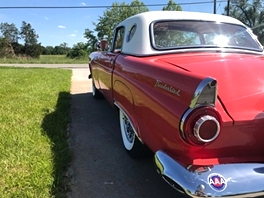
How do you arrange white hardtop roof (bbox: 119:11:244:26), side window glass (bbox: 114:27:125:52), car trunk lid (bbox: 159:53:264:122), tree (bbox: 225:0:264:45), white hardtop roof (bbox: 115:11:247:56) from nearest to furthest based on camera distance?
car trunk lid (bbox: 159:53:264:122), white hardtop roof (bbox: 115:11:247:56), white hardtop roof (bbox: 119:11:244:26), side window glass (bbox: 114:27:125:52), tree (bbox: 225:0:264:45)

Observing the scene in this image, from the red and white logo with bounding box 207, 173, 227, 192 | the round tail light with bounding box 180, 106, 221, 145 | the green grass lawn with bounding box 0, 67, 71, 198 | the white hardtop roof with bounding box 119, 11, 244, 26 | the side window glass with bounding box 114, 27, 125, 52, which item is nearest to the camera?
the red and white logo with bounding box 207, 173, 227, 192

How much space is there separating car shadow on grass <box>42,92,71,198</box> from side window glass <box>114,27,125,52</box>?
142 centimetres

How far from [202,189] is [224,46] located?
201 cm

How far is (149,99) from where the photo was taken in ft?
7.04

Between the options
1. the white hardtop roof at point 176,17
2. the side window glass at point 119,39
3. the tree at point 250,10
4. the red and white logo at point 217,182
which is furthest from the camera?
the tree at point 250,10

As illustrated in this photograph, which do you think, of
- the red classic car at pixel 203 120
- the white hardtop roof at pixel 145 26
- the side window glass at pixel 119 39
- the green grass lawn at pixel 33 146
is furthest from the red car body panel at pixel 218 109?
the side window glass at pixel 119 39

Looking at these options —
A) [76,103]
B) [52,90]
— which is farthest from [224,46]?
[52,90]

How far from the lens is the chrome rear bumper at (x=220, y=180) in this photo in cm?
153

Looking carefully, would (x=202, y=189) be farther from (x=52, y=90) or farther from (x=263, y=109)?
(x=52, y=90)

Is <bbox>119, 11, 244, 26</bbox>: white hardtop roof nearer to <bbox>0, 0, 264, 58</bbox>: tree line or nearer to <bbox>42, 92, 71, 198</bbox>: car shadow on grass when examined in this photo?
<bbox>42, 92, 71, 198</bbox>: car shadow on grass

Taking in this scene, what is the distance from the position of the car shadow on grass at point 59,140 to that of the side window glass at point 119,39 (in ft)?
4.66

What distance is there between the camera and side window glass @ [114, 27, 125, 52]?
12.6ft

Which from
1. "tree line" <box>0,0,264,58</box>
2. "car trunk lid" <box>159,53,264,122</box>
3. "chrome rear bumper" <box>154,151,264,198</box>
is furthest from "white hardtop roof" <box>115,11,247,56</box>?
"tree line" <box>0,0,264,58</box>

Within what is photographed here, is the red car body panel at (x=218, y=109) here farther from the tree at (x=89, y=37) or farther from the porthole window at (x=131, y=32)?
the tree at (x=89, y=37)
